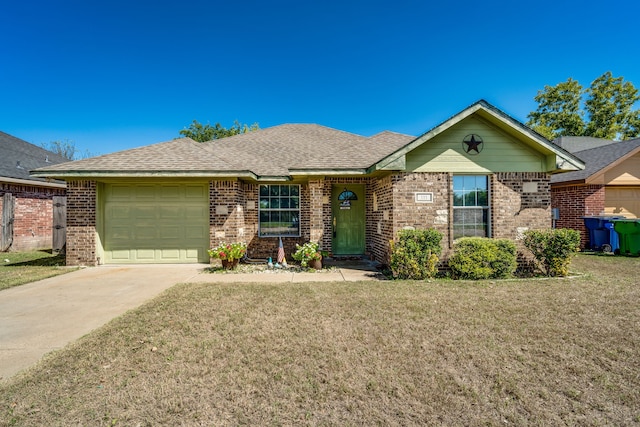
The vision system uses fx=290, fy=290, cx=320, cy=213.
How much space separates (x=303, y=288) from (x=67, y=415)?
14.4 feet

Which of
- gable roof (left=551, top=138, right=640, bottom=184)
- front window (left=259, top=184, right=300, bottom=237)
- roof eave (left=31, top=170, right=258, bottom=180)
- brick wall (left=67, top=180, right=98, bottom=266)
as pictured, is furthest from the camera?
gable roof (left=551, top=138, right=640, bottom=184)

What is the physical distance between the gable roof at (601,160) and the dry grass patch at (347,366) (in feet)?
31.7

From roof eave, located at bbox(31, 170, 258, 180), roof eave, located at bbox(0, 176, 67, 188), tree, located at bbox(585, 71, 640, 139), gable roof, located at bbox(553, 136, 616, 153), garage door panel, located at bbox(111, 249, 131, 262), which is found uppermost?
tree, located at bbox(585, 71, 640, 139)

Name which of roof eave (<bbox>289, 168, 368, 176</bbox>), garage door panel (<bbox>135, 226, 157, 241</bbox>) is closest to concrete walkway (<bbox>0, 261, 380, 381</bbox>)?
garage door panel (<bbox>135, 226, 157, 241</bbox>)

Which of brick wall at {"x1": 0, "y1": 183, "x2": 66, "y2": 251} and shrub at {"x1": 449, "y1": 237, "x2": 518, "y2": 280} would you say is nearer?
shrub at {"x1": 449, "y1": 237, "x2": 518, "y2": 280}

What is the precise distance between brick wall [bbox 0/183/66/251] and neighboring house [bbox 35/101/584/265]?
6279 millimetres

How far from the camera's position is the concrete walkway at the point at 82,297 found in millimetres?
3930

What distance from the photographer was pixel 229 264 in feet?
27.9

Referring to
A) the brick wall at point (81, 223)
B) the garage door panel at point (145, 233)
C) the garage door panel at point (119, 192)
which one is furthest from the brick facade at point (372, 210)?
the garage door panel at point (145, 233)

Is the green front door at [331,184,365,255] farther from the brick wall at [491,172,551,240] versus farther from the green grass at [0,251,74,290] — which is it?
the green grass at [0,251,74,290]

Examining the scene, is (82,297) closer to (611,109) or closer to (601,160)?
(601,160)

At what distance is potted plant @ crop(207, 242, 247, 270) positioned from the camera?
27.5ft

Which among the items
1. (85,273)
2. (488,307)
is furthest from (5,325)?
(488,307)

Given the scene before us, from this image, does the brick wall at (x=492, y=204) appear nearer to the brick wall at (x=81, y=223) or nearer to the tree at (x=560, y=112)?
the brick wall at (x=81, y=223)
